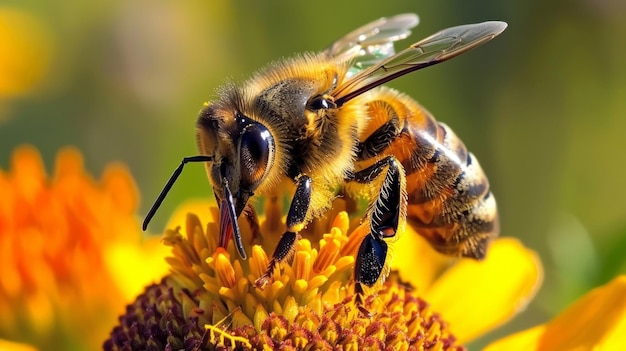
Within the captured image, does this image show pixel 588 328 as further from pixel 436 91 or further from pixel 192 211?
pixel 436 91

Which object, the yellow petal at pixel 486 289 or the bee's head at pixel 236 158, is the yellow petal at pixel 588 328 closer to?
the yellow petal at pixel 486 289

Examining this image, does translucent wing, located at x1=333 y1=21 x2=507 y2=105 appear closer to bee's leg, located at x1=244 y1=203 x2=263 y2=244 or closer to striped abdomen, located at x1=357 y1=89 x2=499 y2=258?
striped abdomen, located at x1=357 y1=89 x2=499 y2=258

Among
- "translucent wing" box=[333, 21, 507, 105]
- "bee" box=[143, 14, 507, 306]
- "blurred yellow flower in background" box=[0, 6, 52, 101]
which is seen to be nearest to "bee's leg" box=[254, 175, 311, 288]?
"bee" box=[143, 14, 507, 306]

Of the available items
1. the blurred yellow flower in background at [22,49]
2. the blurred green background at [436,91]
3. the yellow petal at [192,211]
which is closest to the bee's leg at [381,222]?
the yellow petal at [192,211]

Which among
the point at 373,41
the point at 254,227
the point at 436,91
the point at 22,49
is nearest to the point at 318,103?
the point at 254,227

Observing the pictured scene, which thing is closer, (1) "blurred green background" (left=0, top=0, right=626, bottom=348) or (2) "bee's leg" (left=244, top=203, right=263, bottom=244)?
(2) "bee's leg" (left=244, top=203, right=263, bottom=244)
